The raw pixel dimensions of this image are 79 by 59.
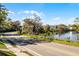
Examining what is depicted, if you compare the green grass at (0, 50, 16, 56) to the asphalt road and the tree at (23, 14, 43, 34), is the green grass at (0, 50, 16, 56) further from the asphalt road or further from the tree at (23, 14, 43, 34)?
the tree at (23, 14, 43, 34)

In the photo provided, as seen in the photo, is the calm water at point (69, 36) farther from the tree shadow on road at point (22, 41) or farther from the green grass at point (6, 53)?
the green grass at point (6, 53)

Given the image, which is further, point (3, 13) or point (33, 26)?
point (33, 26)

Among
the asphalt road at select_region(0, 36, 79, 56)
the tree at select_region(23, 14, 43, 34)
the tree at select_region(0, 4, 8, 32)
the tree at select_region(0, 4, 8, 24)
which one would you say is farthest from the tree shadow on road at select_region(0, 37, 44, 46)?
the tree at select_region(0, 4, 8, 24)

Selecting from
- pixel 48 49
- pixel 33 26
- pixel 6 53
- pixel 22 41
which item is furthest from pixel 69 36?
pixel 6 53

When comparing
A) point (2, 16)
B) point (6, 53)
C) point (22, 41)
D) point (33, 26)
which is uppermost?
point (2, 16)

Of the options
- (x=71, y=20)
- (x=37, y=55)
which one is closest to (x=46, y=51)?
(x=37, y=55)

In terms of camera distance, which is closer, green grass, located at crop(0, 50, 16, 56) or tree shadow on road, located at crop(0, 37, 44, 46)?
green grass, located at crop(0, 50, 16, 56)

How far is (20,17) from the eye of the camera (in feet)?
18.9

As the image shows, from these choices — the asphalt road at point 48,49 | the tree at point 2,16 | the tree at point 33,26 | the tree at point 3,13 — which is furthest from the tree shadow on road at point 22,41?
the tree at point 3,13

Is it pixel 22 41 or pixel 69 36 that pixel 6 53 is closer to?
pixel 22 41

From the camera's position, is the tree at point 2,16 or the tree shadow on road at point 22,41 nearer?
the tree at point 2,16

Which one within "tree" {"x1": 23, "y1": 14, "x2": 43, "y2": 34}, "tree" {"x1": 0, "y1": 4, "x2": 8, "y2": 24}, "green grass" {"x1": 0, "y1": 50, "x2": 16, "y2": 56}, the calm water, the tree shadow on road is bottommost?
"green grass" {"x1": 0, "y1": 50, "x2": 16, "y2": 56}

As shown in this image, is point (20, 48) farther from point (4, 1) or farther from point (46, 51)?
point (4, 1)

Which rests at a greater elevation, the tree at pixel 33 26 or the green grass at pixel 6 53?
the tree at pixel 33 26
